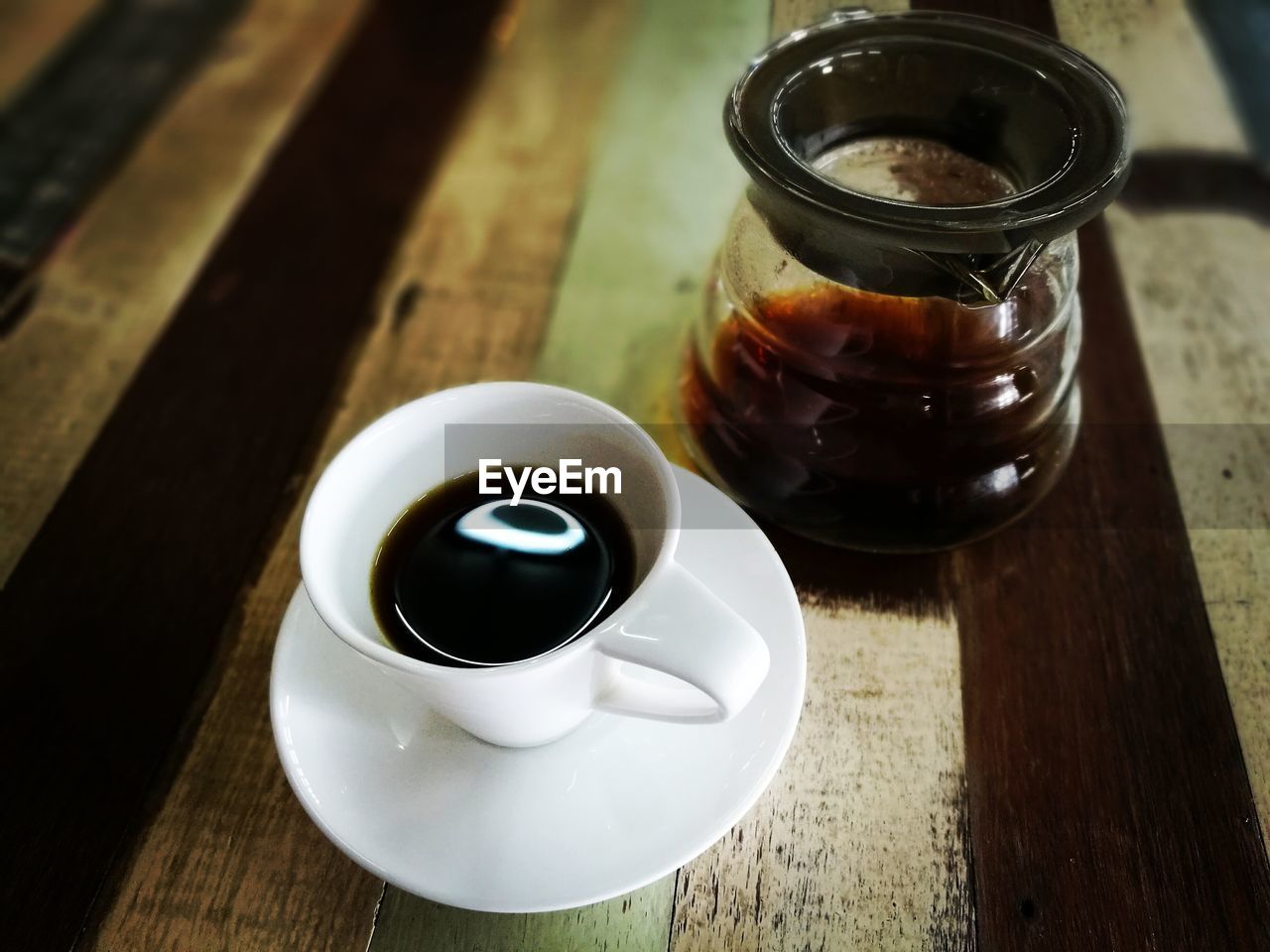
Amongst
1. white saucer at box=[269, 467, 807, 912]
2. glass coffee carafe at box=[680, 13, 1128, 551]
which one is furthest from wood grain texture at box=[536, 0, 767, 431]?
white saucer at box=[269, 467, 807, 912]

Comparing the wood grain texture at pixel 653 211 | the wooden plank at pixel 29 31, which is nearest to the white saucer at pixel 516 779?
the wood grain texture at pixel 653 211

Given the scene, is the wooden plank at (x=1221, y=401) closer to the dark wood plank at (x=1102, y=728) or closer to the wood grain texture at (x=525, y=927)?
the dark wood plank at (x=1102, y=728)

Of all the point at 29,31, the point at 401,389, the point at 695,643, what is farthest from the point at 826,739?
the point at 29,31

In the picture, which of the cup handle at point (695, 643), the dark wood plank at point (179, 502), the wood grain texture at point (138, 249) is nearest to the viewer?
the cup handle at point (695, 643)

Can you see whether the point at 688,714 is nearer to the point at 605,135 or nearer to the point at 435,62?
the point at 605,135

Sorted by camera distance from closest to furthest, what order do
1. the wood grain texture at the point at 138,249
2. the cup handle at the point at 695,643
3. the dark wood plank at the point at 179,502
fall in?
the cup handle at the point at 695,643 → the dark wood plank at the point at 179,502 → the wood grain texture at the point at 138,249

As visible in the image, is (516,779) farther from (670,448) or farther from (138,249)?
(138,249)
